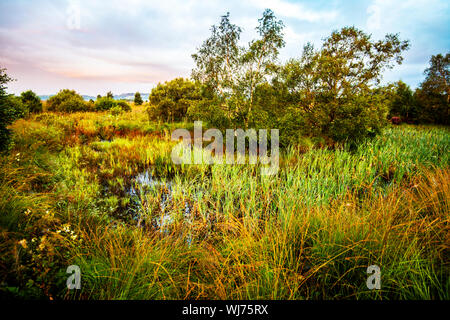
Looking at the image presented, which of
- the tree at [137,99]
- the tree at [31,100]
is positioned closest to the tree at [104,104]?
the tree at [31,100]

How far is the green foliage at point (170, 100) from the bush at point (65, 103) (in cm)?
770

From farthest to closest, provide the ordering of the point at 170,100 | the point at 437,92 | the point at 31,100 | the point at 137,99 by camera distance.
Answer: the point at 137,99 < the point at 437,92 < the point at 31,100 < the point at 170,100

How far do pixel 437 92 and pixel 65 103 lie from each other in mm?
35787

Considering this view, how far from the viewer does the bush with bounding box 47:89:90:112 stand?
16.3 metres

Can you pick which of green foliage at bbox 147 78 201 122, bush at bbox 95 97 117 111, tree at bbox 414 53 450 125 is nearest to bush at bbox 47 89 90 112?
bush at bbox 95 97 117 111

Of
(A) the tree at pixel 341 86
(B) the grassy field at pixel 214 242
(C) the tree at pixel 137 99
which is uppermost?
(C) the tree at pixel 137 99

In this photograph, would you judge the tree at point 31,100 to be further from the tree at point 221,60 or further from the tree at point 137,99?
the tree at point 221,60

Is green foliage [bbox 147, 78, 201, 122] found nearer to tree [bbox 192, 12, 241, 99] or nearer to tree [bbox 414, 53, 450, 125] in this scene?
tree [bbox 192, 12, 241, 99]

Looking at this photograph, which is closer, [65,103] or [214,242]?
[214,242]

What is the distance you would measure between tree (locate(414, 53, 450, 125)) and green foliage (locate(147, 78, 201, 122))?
24.4 metres

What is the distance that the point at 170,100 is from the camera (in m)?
13.7

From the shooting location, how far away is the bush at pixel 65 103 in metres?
16.3

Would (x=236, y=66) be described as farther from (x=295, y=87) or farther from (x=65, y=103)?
(x=65, y=103)

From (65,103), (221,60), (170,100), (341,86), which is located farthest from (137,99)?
(341,86)
